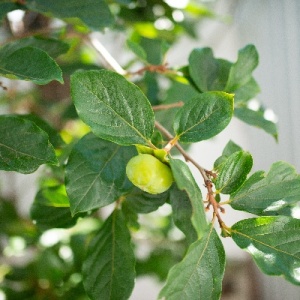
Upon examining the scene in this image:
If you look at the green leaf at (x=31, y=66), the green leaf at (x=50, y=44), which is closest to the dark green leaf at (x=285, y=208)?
the green leaf at (x=31, y=66)

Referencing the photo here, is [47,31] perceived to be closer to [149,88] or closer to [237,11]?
[149,88]

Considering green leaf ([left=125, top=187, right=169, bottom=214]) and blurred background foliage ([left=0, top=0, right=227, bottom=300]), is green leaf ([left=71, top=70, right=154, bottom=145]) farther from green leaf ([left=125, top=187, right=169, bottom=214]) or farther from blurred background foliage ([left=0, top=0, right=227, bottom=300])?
blurred background foliage ([left=0, top=0, right=227, bottom=300])

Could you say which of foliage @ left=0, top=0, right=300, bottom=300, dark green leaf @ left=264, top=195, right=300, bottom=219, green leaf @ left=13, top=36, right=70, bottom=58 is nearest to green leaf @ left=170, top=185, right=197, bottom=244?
foliage @ left=0, top=0, right=300, bottom=300

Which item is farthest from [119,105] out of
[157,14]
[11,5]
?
[157,14]

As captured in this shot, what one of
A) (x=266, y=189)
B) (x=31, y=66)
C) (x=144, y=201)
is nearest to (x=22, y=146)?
(x=31, y=66)

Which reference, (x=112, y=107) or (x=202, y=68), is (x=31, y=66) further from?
(x=202, y=68)

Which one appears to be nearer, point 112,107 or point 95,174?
point 112,107

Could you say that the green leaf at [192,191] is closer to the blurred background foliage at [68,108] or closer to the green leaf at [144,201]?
the green leaf at [144,201]
